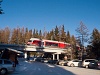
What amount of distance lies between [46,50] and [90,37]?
23029 mm

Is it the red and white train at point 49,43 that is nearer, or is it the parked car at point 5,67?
the parked car at point 5,67

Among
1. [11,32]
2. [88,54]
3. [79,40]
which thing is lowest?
[88,54]

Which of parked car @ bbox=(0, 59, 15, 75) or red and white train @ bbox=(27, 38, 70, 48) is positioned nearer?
parked car @ bbox=(0, 59, 15, 75)

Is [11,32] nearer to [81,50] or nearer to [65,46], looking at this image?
[65,46]

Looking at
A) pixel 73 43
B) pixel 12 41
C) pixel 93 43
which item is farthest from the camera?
pixel 12 41

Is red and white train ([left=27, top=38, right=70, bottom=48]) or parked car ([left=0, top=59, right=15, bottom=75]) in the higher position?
red and white train ([left=27, top=38, right=70, bottom=48])

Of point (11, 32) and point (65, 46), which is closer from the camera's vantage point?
point (65, 46)

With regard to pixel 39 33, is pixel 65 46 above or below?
below

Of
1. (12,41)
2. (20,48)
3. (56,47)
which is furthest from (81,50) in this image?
(12,41)

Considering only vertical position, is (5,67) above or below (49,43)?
below

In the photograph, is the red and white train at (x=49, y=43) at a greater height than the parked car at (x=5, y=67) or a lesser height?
greater

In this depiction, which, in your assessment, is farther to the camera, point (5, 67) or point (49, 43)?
point (49, 43)

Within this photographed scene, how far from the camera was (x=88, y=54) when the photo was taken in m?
67.6

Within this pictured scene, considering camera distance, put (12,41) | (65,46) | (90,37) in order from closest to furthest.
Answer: (90,37)
(65,46)
(12,41)
